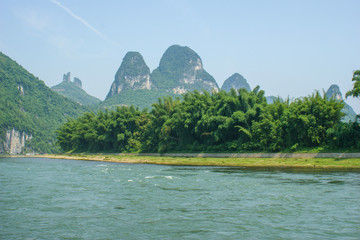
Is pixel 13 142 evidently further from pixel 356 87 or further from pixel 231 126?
pixel 356 87

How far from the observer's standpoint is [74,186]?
935 inches

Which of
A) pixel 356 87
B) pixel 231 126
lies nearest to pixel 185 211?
pixel 356 87

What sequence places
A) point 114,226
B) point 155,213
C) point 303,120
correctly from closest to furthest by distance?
point 114,226
point 155,213
point 303,120

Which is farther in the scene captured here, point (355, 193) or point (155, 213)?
point (355, 193)

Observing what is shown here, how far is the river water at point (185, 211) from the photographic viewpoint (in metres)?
11.5

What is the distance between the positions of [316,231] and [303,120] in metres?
35.1

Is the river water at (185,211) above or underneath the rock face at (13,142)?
underneath

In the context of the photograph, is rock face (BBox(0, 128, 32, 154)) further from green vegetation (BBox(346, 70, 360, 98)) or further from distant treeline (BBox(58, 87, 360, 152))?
green vegetation (BBox(346, 70, 360, 98))

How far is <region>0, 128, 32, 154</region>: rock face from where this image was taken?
186 m

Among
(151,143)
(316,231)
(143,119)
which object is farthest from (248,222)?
(143,119)

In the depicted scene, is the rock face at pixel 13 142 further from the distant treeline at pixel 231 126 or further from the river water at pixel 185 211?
the river water at pixel 185 211

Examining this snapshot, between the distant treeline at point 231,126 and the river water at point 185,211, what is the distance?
23.5 m

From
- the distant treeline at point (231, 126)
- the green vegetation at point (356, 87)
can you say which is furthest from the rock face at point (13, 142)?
the green vegetation at point (356, 87)

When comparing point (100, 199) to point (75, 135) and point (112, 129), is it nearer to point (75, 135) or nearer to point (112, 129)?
point (112, 129)
